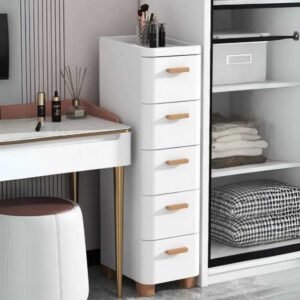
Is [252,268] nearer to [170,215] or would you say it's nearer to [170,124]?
[170,215]

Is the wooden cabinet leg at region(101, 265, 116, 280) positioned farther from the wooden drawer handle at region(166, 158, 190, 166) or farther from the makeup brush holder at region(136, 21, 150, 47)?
the makeup brush holder at region(136, 21, 150, 47)

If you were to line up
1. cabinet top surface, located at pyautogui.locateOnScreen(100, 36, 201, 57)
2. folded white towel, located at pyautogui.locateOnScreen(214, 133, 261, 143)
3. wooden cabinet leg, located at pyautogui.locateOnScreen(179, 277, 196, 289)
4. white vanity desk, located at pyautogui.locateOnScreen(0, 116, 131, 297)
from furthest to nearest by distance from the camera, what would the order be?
folded white towel, located at pyautogui.locateOnScreen(214, 133, 261, 143) → wooden cabinet leg, located at pyautogui.locateOnScreen(179, 277, 196, 289) → cabinet top surface, located at pyautogui.locateOnScreen(100, 36, 201, 57) → white vanity desk, located at pyautogui.locateOnScreen(0, 116, 131, 297)

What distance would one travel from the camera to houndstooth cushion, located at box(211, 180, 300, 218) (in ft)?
13.5

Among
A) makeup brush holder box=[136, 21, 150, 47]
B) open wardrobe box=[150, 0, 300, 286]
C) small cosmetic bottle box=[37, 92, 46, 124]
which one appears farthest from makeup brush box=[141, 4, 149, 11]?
small cosmetic bottle box=[37, 92, 46, 124]

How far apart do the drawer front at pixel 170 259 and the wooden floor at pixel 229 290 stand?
0.09m

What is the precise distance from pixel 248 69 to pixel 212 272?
0.95 metres

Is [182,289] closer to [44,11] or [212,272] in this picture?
[212,272]

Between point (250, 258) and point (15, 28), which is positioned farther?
point (250, 258)

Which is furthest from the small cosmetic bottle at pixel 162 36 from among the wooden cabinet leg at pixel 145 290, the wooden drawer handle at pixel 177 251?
the wooden cabinet leg at pixel 145 290

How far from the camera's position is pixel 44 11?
3906 millimetres

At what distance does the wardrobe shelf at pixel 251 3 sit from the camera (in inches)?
149

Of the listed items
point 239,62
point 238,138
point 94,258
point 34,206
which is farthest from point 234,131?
point 34,206

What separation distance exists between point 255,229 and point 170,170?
0.64m

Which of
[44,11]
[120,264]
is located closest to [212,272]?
[120,264]
